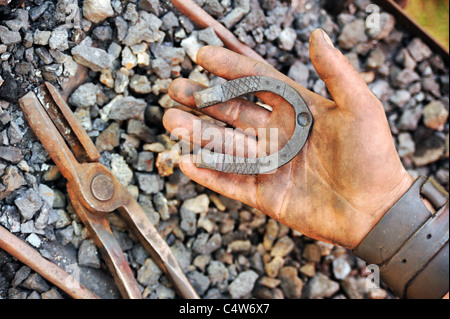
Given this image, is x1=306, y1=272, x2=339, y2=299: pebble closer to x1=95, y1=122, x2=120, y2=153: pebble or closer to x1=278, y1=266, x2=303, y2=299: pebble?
x1=278, y1=266, x2=303, y2=299: pebble

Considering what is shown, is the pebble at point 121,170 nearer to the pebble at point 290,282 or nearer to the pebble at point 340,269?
the pebble at point 290,282

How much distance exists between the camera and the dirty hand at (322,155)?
6.27 ft

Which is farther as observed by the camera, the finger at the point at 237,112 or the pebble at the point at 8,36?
the finger at the point at 237,112

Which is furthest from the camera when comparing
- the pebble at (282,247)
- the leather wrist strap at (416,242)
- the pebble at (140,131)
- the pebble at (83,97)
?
the pebble at (282,247)

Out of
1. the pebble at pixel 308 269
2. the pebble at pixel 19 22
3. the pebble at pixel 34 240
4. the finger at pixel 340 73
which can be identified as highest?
the finger at pixel 340 73

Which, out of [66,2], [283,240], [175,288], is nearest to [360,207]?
[283,240]

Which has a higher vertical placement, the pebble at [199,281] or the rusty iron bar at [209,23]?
the rusty iron bar at [209,23]

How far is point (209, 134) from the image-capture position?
2164mm

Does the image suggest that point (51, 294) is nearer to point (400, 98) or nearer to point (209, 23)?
point (209, 23)

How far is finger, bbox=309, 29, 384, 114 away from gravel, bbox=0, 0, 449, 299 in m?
0.68

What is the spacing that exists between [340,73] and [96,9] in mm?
1197

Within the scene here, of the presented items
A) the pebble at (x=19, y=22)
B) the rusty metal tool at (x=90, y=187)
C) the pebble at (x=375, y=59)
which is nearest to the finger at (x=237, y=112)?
the rusty metal tool at (x=90, y=187)

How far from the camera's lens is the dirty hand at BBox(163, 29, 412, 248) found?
1.91 m

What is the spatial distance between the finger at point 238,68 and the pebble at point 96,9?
493 millimetres
